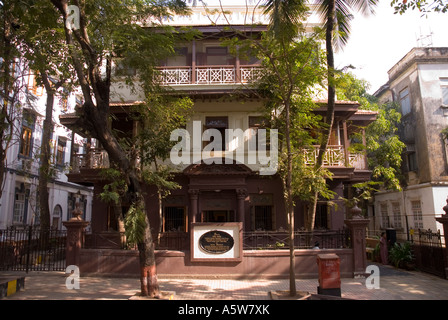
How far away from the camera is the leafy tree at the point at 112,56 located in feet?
27.9

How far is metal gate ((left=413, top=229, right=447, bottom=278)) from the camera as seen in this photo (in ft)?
38.1

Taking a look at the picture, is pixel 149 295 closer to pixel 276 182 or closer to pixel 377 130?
pixel 276 182

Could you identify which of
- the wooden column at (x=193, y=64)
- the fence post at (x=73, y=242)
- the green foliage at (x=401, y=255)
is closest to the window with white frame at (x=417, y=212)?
the green foliage at (x=401, y=255)

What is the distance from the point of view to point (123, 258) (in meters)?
11.8

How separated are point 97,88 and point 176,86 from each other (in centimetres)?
671

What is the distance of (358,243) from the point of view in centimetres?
1171

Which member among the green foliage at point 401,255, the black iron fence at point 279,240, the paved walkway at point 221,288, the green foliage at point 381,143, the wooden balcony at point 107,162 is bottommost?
the paved walkway at point 221,288

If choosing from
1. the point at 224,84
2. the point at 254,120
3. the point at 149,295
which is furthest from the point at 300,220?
the point at 149,295

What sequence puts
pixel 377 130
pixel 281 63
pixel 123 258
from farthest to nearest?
pixel 377 130
pixel 123 258
pixel 281 63

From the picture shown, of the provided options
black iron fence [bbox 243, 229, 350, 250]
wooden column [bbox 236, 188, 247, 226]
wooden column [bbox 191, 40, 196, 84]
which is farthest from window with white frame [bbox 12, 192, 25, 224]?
black iron fence [bbox 243, 229, 350, 250]

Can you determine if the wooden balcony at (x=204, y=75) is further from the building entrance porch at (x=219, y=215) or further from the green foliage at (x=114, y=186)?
the building entrance porch at (x=219, y=215)

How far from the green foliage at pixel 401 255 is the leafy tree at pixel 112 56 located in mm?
10054

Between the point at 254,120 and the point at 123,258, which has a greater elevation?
the point at 254,120

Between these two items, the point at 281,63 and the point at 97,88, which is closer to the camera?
the point at 97,88
